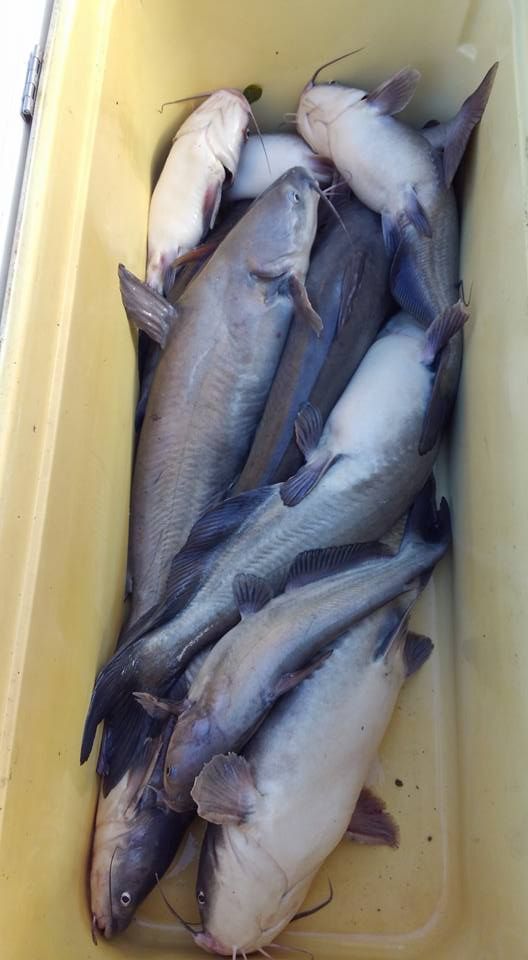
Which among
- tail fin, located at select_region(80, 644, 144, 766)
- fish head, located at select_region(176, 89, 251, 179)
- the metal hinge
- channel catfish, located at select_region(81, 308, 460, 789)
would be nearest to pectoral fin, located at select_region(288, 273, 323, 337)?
channel catfish, located at select_region(81, 308, 460, 789)

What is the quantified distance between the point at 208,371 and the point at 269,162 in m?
0.50

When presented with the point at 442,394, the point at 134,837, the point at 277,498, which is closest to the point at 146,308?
the point at 277,498

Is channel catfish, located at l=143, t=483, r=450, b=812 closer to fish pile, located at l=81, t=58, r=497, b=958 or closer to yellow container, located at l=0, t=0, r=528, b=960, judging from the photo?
fish pile, located at l=81, t=58, r=497, b=958

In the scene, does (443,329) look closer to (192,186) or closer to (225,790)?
(192,186)

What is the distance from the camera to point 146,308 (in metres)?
1.18

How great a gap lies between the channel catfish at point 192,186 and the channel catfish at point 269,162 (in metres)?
0.05

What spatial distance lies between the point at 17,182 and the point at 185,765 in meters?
0.82

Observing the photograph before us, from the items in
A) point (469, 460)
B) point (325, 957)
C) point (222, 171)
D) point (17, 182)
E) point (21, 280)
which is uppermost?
point (222, 171)

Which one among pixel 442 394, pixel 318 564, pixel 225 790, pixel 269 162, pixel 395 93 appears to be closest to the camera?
pixel 225 790

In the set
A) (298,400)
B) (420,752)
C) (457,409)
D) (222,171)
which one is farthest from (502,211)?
(420,752)

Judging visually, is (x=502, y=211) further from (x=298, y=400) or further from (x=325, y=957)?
(x=325, y=957)

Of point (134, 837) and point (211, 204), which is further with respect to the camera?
point (211, 204)

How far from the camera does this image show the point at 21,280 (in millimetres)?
905

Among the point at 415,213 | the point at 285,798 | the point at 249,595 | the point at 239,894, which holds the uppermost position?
the point at 415,213
